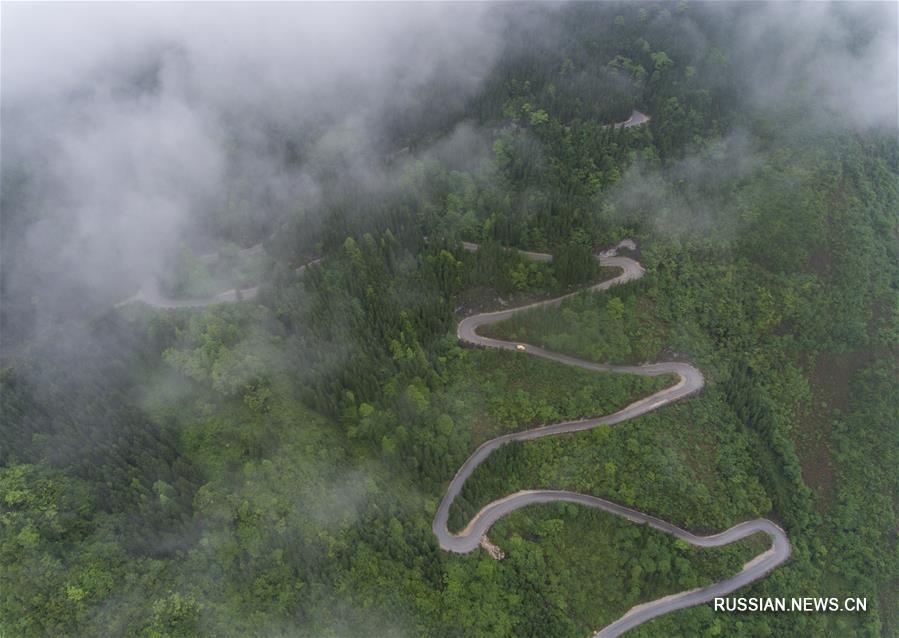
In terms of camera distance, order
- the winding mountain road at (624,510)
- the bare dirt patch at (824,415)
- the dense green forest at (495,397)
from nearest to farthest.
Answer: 1. the dense green forest at (495,397)
2. the winding mountain road at (624,510)
3. the bare dirt patch at (824,415)

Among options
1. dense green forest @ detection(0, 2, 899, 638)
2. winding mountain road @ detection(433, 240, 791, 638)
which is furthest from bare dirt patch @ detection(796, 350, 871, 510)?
winding mountain road @ detection(433, 240, 791, 638)

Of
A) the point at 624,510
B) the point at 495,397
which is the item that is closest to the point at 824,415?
the point at 624,510

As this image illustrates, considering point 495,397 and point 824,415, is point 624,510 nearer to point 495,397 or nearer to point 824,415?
point 495,397

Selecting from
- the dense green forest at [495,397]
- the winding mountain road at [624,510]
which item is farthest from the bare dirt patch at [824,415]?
the winding mountain road at [624,510]

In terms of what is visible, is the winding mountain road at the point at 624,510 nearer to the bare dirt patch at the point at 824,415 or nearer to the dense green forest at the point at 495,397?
the dense green forest at the point at 495,397

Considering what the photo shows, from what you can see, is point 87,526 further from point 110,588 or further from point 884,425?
point 884,425
